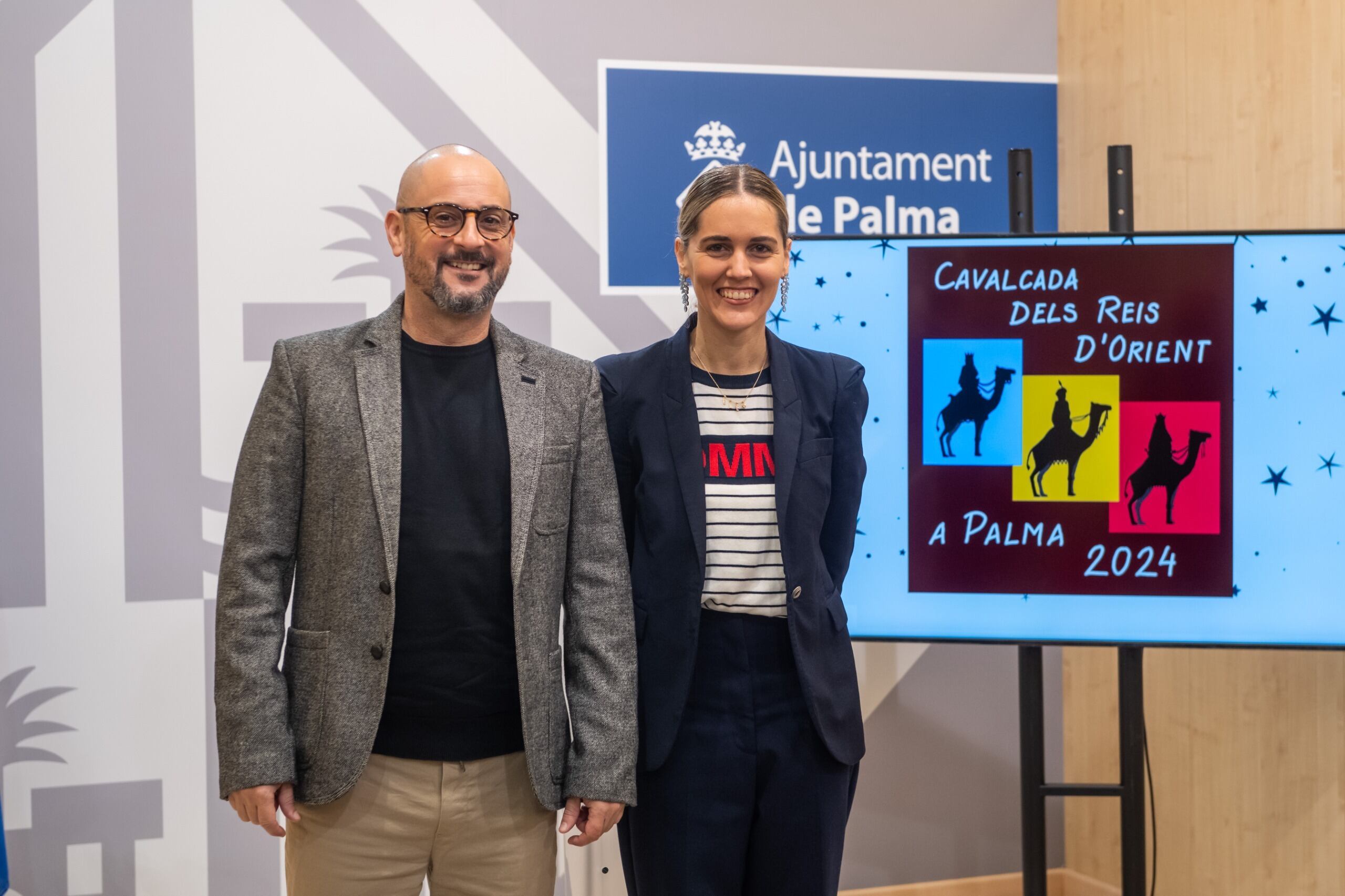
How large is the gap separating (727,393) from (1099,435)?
101cm

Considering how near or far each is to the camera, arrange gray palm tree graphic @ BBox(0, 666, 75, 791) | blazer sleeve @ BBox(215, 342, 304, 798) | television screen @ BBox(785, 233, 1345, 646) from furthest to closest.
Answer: gray palm tree graphic @ BBox(0, 666, 75, 791) → television screen @ BBox(785, 233, 1345, 646) → blazer sleeve @ BBox(215, 342, 304, 798)

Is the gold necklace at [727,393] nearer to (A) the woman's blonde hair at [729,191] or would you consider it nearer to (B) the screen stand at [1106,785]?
(A) the woman's blonde hair at [729,191]

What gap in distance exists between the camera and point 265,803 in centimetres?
153

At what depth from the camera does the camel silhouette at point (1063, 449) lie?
2367 mm

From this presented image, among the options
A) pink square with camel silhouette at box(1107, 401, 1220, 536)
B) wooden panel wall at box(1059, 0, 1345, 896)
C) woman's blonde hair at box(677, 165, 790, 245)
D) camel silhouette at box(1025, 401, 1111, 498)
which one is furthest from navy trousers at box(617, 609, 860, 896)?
wooden panel wall at box(1059, 0, 1345, 896)

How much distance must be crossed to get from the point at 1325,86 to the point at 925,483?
1.26 m

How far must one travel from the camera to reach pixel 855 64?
10.3ft

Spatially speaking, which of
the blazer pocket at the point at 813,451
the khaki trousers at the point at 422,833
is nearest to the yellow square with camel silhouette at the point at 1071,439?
the blazer pocket at the point at 813,451

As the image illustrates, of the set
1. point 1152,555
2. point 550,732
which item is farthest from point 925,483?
point 550,732

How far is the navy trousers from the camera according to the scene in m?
1.69

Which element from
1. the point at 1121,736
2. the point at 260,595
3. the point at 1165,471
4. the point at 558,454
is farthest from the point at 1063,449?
the point at 260,595

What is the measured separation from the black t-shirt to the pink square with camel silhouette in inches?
56.1

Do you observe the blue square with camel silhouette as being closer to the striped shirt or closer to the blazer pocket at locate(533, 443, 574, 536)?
the striped shirt

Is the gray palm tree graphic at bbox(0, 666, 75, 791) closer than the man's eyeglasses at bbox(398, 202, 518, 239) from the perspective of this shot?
No
